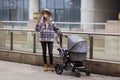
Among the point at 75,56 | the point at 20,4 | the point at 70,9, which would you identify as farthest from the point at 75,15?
the point at 75,56

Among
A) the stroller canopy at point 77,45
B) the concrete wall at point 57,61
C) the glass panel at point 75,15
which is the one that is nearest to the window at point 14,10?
the glass panel at point 75,15

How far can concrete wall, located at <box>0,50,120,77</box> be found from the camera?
10.7 m

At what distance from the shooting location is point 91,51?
11.4m

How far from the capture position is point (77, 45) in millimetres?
10508

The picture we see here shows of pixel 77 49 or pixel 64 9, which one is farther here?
pixel 64 9

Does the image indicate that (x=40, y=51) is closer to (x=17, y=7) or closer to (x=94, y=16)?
(x=94, y=16)

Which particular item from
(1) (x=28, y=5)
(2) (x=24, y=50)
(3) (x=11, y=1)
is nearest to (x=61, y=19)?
(1) (x=28, y=5)

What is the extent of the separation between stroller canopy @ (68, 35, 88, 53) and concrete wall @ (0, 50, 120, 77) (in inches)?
28.4

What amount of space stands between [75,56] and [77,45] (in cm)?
34

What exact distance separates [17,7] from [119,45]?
149ft

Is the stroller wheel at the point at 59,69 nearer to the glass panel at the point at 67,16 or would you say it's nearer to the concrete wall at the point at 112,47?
the concrete wall at the point at 112,47

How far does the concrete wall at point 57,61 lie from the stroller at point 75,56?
0.40 metres

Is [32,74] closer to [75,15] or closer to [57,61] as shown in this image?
[57,61]

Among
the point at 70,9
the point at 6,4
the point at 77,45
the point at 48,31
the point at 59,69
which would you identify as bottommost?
the point at 59,69
